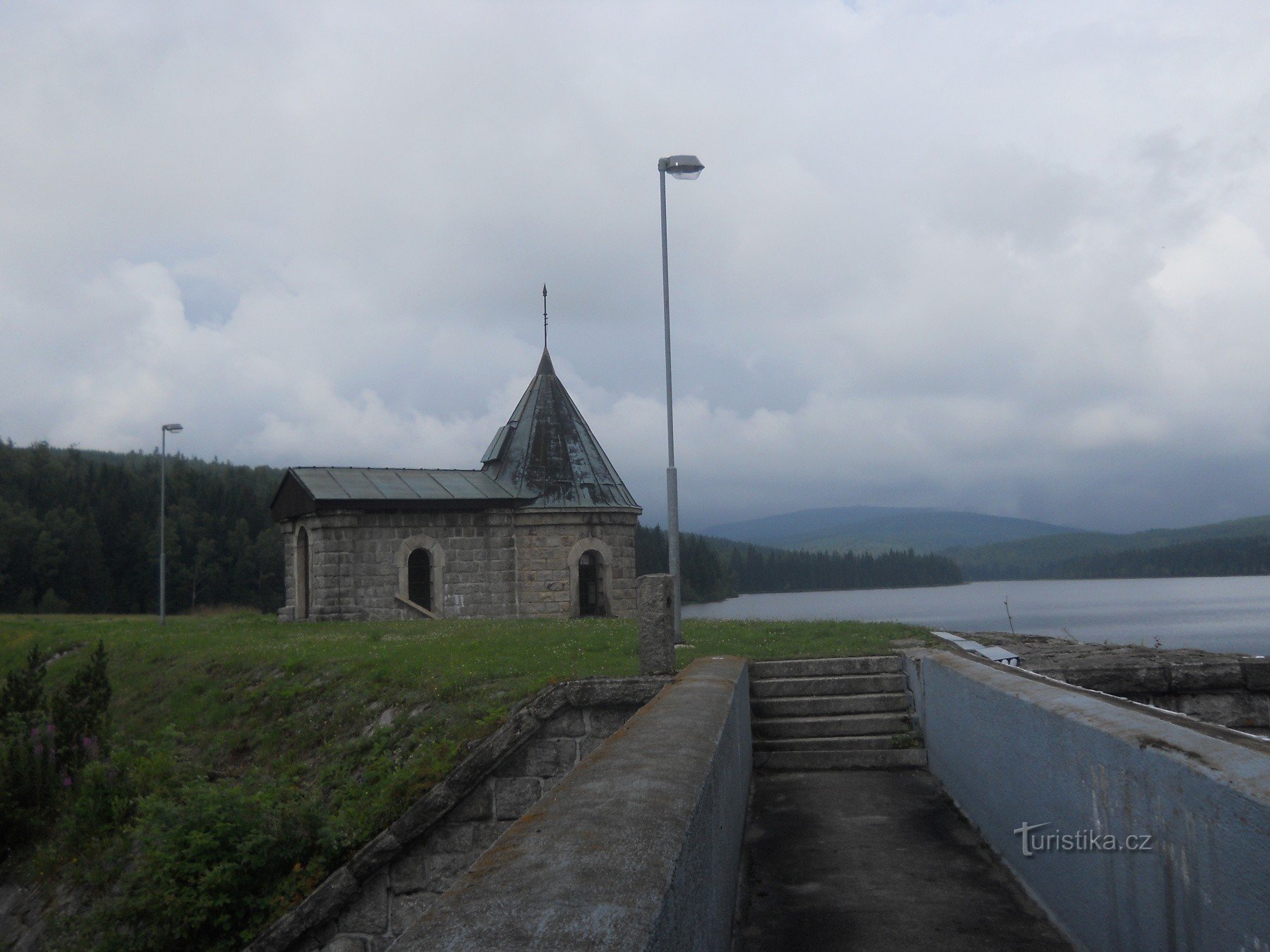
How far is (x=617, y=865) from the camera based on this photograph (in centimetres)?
235

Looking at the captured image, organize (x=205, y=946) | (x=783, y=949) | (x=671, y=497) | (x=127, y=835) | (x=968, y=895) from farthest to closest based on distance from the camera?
(x=671, y=497) → (x=127, y=835) → (x=205, y=946) → (x=968, y=895) → (x=783, y=949)

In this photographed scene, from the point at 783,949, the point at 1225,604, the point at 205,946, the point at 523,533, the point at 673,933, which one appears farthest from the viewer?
the point at 1225,604

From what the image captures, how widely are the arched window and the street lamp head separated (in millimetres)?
12802

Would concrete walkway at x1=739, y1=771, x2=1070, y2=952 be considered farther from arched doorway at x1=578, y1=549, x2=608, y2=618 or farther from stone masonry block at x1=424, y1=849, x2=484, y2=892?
arched doorway at x1=578, y1=549, x2=608, y2=618

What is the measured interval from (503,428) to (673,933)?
2493cm

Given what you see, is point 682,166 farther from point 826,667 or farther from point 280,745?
point 280,745

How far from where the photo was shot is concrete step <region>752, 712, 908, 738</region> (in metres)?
8.44

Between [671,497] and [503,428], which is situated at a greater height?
[503,428]

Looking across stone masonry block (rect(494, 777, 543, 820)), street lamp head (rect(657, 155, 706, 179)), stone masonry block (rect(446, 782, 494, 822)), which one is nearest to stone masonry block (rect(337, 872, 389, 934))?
stone masonry block (rect(446, 782, 494, 822))

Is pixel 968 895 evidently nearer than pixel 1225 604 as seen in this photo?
Yes

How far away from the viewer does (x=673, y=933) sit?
2.30 metres

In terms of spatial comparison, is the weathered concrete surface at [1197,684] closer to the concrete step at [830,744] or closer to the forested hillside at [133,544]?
the concrete step at [830,744]

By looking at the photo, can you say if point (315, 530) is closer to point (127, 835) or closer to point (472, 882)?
point (127, 835)

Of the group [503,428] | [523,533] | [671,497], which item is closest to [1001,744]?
[671,497]
